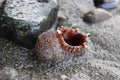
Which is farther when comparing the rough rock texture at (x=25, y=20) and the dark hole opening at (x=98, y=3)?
the dark hole opening at (x=98, y=3)

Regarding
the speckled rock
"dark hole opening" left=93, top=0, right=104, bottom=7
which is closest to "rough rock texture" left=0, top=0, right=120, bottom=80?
the speckled rock

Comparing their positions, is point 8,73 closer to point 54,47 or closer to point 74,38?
point 54,47

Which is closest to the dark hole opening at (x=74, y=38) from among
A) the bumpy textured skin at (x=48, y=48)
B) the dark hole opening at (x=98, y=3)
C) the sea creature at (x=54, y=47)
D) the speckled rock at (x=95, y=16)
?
the sea creature at (x=54, y=47)

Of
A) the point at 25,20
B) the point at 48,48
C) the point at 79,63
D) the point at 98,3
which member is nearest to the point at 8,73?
the point at 48,48

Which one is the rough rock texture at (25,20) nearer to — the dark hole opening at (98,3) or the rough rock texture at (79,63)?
the rough rock texture at (79,63)

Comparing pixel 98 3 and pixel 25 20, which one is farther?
pixel 98 3
